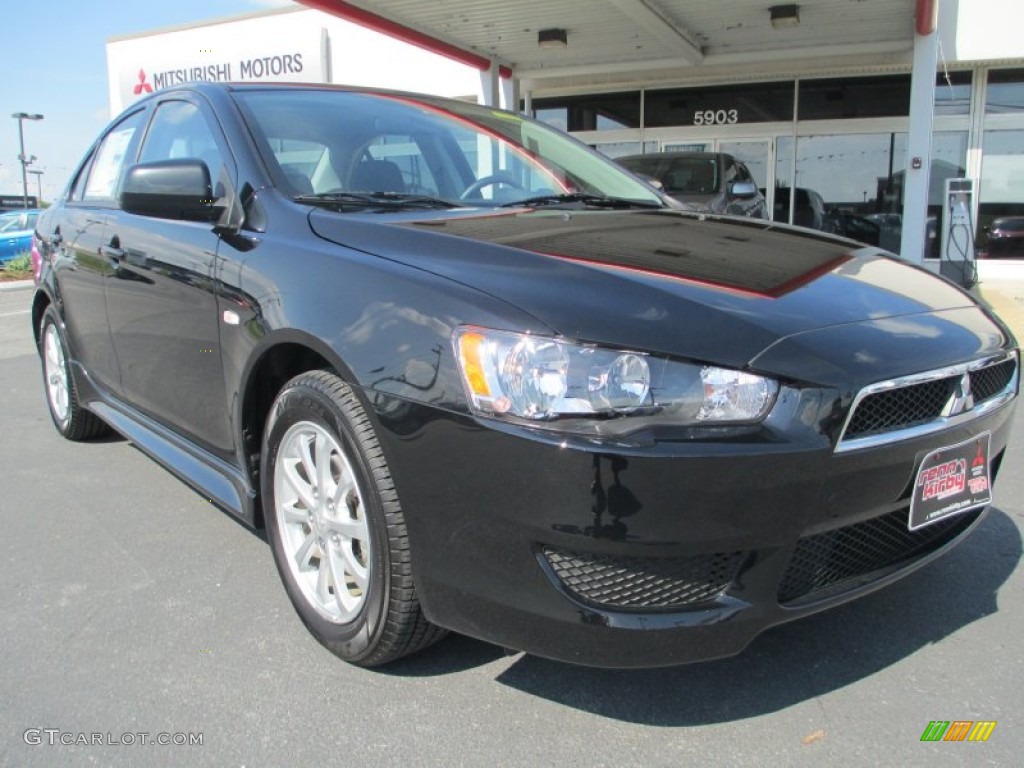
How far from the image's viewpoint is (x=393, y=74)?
614 inches

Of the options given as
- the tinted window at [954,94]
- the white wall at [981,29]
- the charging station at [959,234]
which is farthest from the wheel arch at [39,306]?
the tinted window at [954,94]

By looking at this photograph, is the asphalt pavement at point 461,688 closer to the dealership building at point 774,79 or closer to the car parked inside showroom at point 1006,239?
the dealership building at point 774,79

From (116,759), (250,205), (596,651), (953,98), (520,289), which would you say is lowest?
(116,759)

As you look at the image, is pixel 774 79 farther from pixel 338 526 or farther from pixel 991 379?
pixel 338 526

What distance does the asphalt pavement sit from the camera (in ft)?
6.64

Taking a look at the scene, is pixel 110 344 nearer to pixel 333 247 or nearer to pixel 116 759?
pixel 333 247

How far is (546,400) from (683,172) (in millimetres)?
8348

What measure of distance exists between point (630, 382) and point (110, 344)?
9.17 feet

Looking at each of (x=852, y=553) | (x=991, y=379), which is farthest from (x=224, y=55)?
(x=852, y=553)

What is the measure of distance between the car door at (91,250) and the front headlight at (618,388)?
251cm

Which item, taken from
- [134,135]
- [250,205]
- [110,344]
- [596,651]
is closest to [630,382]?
[596,651]

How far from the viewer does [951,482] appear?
7.10ft

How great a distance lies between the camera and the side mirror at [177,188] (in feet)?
8.87

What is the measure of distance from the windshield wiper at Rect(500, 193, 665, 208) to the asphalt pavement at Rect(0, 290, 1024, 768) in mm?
1538
